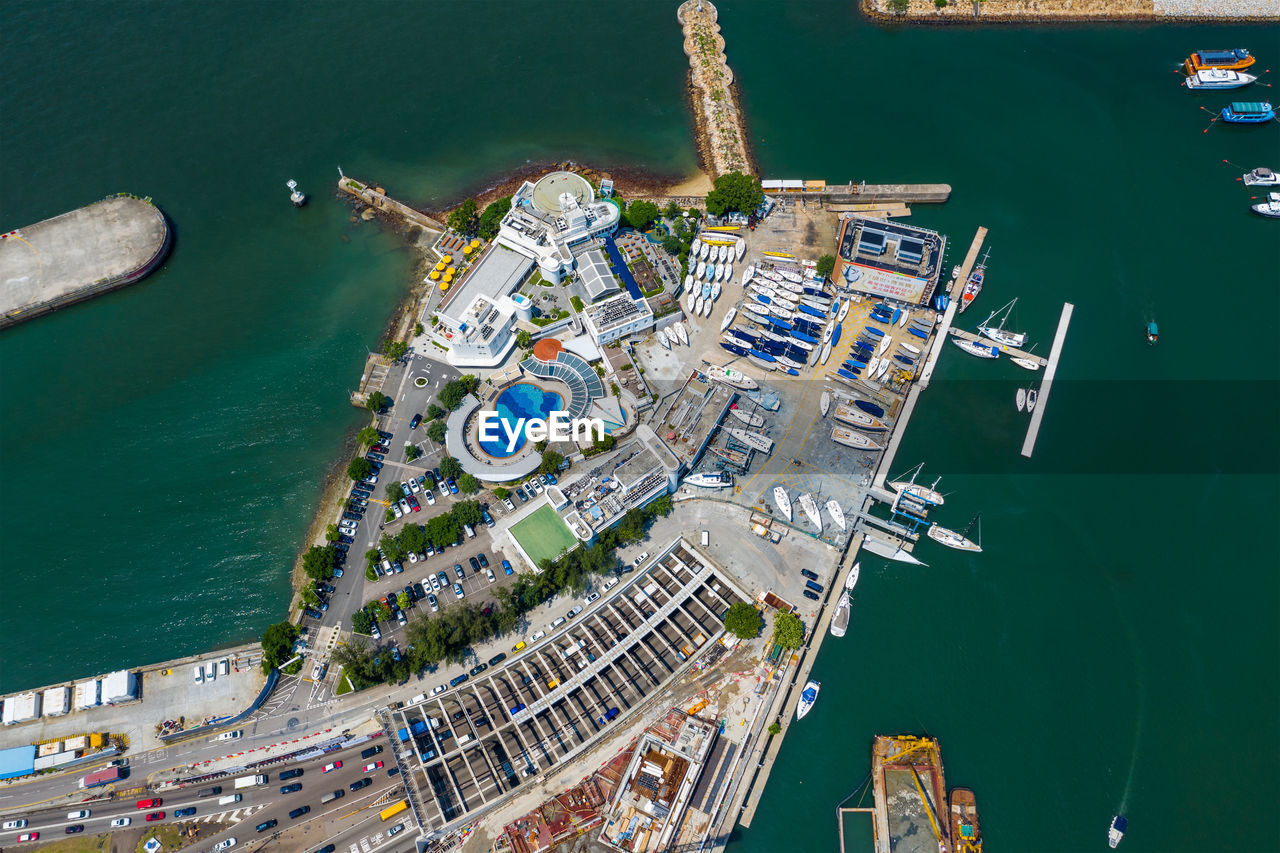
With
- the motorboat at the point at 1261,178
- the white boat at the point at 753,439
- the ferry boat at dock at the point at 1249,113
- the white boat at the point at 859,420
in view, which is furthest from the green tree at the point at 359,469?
the ferry boat at dock at the point at 1249,113

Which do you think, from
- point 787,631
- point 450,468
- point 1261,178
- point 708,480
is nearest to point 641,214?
point 708,480

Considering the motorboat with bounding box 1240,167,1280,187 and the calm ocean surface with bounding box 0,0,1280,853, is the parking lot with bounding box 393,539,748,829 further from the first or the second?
the motorboat with bounding box 1240,167,1280,187

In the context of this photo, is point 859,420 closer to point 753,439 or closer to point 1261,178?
point 753,439

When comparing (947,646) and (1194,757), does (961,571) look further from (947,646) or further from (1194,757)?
(1194,757)

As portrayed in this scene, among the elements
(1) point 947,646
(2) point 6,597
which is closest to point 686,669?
(1) point 947,646

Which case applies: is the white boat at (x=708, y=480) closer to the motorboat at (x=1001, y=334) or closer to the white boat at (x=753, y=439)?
the white boat at (x=753, y=439)

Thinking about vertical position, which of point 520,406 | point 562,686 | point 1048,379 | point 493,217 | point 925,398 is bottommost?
point 562,686
